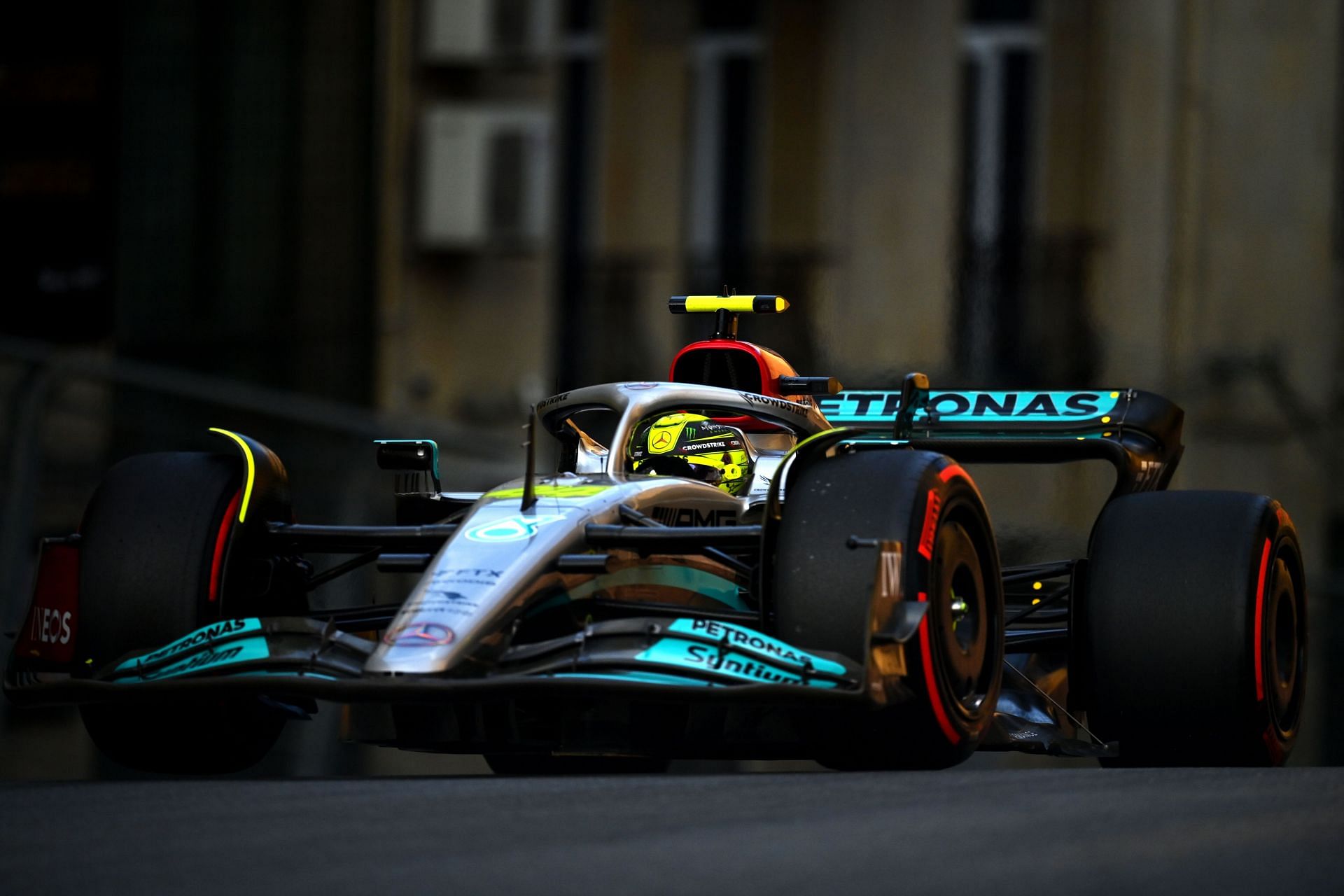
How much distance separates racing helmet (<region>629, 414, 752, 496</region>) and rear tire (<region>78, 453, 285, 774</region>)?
1.29 m

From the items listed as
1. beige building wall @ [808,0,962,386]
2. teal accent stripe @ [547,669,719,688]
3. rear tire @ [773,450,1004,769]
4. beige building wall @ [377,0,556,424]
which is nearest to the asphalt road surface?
teal accent stripe @ [547,669,719,688]

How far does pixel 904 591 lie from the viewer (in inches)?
239

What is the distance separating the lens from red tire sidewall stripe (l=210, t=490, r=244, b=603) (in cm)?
664

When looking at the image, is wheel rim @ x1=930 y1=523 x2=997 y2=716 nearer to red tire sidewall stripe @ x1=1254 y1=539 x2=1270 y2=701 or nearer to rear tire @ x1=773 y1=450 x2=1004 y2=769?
rear tire @ x1=773 y1=450 x2=1004 y2=769

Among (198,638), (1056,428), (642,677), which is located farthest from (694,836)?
(1056,428)

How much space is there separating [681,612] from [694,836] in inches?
70.0

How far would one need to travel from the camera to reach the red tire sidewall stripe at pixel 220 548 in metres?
6.64

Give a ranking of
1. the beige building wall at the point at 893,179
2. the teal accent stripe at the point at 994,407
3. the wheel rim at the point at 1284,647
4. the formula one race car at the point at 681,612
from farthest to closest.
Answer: the beige building wall at the point at 893,179 < the teal accent stripe at the point at 994,407 < the wheel rim at the point at 1284,647 < the formula one race car at the point at 681,612

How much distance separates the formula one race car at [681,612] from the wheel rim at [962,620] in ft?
0.04

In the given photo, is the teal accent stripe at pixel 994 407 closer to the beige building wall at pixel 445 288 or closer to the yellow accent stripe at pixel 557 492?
the yellow accent stripe at pixel 557 492

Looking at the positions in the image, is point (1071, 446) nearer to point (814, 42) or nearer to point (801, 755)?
point (801, 755)

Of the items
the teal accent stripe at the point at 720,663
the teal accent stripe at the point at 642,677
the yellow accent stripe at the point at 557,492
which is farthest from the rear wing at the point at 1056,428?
the teal accent stripe at the point at 642,677

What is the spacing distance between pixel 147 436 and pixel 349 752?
1.78m

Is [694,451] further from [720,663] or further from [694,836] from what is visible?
[694,836]
